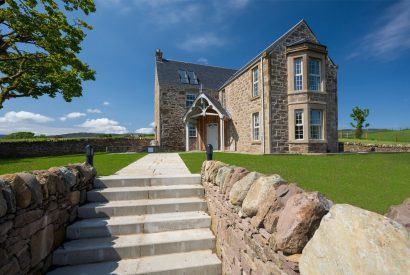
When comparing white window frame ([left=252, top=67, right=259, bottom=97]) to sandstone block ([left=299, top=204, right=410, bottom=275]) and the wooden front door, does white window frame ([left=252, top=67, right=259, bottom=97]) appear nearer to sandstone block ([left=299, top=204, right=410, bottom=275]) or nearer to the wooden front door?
the wooden front door

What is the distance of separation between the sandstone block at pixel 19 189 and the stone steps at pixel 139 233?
1.15 metres

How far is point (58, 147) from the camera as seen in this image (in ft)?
71.1

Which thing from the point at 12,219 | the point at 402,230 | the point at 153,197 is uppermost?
the point at 402,230

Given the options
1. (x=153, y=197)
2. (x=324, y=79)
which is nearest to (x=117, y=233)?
(x=153, y=197)

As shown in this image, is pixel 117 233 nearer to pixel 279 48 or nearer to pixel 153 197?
pixel 153 197

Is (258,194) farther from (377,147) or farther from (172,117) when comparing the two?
(377,147)

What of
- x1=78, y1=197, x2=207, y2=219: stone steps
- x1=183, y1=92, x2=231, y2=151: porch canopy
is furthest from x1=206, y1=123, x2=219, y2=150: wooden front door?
x1=78, y1=197, x2=207, y2=219: stone steps

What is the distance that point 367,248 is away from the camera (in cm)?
126

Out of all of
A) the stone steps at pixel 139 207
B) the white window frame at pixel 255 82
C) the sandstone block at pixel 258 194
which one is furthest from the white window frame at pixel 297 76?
the sandstone block at pixel 258 194

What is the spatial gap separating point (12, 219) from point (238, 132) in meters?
16.0

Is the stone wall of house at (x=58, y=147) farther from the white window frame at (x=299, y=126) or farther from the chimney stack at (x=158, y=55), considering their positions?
the white window frame at (x=299, y=126)

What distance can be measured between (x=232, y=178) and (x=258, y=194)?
98 cm

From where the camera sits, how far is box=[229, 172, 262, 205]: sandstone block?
119 inches

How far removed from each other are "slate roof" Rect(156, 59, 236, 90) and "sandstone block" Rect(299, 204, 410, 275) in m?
21.4
